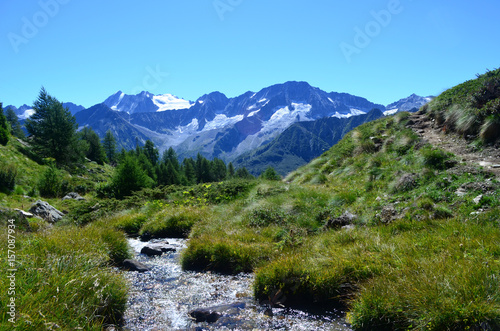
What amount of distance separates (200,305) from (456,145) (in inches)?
519

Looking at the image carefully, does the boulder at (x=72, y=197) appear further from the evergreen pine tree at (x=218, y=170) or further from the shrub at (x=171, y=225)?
the evergreen pine tree at (x=218, y=170)

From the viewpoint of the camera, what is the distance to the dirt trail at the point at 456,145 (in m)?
9.95

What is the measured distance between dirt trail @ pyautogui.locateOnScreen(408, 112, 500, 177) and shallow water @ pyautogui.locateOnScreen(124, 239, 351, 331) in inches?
326

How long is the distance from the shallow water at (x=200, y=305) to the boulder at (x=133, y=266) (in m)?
0.33

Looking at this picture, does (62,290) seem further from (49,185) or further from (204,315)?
(49,185)

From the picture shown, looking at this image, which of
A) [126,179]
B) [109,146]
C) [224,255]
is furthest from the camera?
[109,146]

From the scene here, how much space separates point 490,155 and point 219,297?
11446 millimetres

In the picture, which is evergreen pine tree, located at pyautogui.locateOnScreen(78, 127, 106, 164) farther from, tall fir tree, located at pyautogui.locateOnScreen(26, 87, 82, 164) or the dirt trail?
the dirt trail

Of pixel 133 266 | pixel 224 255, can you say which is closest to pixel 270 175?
pixel 224 255

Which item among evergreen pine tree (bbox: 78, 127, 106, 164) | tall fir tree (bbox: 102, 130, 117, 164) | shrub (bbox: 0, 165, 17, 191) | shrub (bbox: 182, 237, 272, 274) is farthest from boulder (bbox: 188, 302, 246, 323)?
tall fir tree (bbox: 102, 130, 117, 164)

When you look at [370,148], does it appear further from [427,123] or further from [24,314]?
[24,314]

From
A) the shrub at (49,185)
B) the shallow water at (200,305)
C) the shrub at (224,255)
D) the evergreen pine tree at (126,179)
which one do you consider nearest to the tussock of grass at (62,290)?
the shallow water at (200,305)

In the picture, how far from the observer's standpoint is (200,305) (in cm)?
663

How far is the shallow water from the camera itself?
18.6 ft
